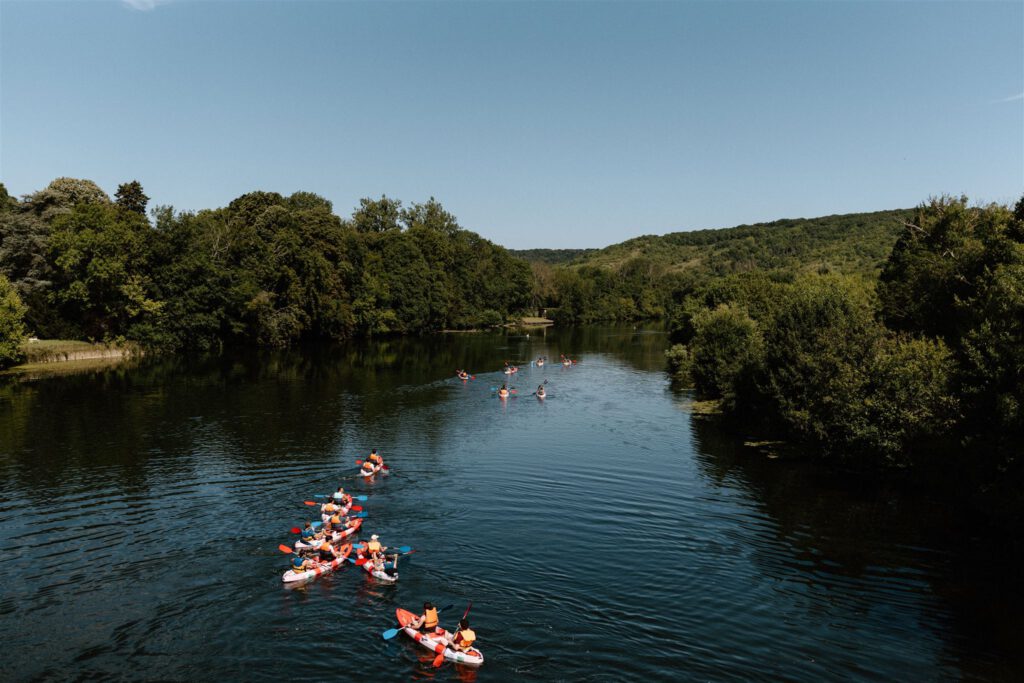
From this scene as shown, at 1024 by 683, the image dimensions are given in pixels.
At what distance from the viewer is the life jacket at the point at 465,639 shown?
21219 mm

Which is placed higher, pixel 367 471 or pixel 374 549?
pixel 367 471

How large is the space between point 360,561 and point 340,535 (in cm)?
268

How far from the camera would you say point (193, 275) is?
341 feet

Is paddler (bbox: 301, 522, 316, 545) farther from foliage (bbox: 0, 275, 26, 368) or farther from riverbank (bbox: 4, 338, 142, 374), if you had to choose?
riverbank (bbox: 4, 338, 142, 374)

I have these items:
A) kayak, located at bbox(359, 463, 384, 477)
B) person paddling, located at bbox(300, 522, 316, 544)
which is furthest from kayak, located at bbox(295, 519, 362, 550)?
kayak, located at bbox(359, 463, 384, 477)

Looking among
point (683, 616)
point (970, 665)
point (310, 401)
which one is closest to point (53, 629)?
point (683, 616)

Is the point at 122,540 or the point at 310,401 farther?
the point at 310,401

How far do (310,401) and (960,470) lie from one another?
53.6 m

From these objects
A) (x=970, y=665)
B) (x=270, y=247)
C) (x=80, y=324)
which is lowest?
(x=970, y=665)

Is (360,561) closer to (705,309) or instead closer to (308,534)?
(308,534)

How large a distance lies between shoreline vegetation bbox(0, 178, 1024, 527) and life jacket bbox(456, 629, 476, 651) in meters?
23.8

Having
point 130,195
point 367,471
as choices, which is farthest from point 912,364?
point 130,195

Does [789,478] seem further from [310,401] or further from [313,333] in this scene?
[313,333]

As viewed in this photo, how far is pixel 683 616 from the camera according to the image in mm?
24781
